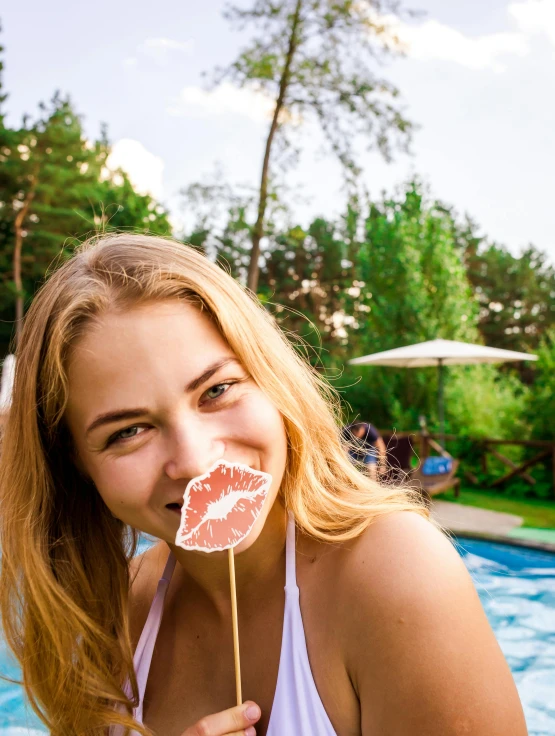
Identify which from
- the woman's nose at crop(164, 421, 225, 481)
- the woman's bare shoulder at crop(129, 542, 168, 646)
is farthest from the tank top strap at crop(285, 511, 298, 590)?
the woman's bare shoulder at crop(129, 542, 168, 646)

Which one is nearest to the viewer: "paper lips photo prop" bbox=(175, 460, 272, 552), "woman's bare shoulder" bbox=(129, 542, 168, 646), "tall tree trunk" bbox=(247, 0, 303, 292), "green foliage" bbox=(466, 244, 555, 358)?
"paper lips photo prop" bbox=(175, 460, 272, 552)

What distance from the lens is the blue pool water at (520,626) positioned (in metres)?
5.11

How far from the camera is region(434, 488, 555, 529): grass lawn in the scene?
9.00 m

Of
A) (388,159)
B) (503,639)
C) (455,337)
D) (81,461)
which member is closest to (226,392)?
(81,461)

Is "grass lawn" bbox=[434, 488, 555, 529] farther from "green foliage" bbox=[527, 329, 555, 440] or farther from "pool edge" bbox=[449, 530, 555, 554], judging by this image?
"green foliage" bbox=[527, 329, 555, 440]

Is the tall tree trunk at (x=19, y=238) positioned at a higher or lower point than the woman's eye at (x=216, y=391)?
higher

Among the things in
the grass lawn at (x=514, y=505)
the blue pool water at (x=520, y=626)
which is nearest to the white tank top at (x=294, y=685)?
the blue pool water at (x=520, y=626)

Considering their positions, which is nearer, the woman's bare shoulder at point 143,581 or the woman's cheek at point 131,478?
the woman's cheek at point 131,478

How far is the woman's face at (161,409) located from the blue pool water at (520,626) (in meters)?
3.52

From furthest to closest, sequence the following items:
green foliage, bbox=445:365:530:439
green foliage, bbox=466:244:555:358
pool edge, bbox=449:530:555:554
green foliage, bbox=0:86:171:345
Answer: green foliage, bbox=466:244:555:358
green foliage, bbox=0:86:171:345
green foliage, bbox=445:365:530:439
pool edge, bbox=449:530:555:554

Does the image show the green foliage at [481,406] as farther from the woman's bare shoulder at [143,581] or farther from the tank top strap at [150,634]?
the tank top strap at [150,634]

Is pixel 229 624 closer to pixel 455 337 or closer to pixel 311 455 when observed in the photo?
pixel 311 455

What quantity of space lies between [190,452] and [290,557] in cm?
41

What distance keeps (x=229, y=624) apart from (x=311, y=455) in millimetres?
473
